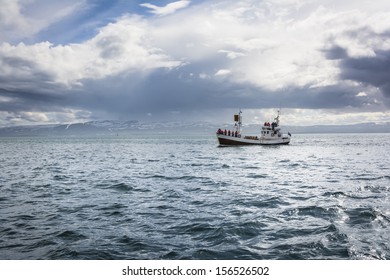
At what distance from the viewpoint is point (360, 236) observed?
1213 cm

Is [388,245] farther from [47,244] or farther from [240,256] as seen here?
[47,244]

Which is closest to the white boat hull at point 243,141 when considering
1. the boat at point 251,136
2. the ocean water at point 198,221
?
the boat at point 251,136

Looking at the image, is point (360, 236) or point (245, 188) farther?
point (245, 188)

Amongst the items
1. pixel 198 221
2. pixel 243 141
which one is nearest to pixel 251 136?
pixel 243 141

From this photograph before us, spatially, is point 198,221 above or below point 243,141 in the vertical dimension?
below

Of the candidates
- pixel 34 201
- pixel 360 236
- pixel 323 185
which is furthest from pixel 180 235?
pixel 323 185

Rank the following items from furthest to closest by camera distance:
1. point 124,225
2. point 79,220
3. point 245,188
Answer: point 245,188 < point 79,220 < point 124,225

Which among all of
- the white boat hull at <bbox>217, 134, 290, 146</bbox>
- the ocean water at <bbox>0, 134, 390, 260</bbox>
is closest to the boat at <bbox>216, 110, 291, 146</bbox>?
the white boat hull at <bbox>217, 134, 290, 146</bbox>

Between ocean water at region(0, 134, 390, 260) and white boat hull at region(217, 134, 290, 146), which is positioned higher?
white boat hull at region(217, 134, 290, 146)

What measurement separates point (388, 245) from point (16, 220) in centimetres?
1594

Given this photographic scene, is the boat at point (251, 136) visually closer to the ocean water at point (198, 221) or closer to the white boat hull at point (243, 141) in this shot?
the white boat hull at point (243, 141)

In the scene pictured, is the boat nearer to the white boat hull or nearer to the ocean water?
the white boat hull

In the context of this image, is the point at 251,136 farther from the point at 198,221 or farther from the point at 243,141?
the point at 198,221

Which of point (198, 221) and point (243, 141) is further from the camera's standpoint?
point (243, 141)
